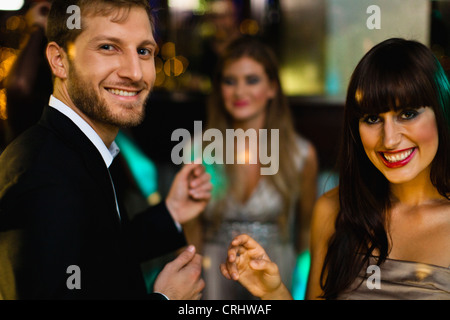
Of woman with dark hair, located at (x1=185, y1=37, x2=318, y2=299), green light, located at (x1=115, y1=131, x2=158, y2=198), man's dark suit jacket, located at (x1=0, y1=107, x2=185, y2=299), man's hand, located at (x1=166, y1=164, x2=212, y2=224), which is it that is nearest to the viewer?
man's dark suit jacket, located at (x1=0, y1=107, x2=185, y2=299)

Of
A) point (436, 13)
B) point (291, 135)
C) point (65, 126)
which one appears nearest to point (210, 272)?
point (291, 135)

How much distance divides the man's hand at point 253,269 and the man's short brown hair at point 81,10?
0.77 metres

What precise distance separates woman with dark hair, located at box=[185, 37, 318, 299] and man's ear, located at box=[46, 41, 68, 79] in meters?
1.61

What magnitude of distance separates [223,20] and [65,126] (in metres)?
3.70

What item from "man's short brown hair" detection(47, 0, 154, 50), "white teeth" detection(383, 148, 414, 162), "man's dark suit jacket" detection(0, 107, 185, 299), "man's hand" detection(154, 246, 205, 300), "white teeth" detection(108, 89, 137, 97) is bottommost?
"man's hand" detection(154, 246, 205, 300)

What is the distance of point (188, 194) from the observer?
1.94 metres

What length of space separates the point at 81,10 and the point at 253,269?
0.97 metres

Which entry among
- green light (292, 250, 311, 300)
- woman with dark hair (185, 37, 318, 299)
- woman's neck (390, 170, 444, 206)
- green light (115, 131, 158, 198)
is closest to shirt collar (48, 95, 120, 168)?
A: woman's neck (390, 170, 444, 206)

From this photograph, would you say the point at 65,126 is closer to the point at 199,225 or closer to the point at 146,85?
the point at 146,85

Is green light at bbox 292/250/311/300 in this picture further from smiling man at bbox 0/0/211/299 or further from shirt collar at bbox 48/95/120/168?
shirt collar at bbox 48/95/120/168

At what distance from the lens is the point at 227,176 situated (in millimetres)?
3010

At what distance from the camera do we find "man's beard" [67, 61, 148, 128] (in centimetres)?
137

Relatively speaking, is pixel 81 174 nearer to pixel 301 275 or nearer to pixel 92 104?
pixel 92 104

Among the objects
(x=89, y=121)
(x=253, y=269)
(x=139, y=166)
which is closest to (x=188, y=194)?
(x=253, y=269)
